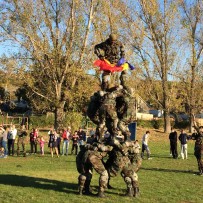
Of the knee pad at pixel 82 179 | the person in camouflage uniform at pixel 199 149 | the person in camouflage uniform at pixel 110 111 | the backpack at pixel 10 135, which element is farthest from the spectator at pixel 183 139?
the knee pad at pixel 82 179

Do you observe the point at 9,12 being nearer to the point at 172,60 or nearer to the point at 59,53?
the point at 59,53

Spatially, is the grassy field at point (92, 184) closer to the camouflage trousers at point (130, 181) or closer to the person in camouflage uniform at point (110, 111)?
the camouflage trousers at point (130, 181)

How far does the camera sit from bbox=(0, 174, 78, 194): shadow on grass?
35.7ft

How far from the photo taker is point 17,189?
10.5m

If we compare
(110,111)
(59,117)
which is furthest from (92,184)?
(59,117)

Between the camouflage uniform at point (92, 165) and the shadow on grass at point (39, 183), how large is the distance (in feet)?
1.84

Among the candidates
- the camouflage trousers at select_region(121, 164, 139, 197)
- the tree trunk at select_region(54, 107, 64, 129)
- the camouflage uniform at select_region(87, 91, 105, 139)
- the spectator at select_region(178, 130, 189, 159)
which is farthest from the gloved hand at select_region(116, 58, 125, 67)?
the tree trunk at select_region(54, 107, 64, 129)

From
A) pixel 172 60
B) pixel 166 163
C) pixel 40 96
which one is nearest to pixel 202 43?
pixel 172 60

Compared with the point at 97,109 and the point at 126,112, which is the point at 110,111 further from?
the point at 97,109

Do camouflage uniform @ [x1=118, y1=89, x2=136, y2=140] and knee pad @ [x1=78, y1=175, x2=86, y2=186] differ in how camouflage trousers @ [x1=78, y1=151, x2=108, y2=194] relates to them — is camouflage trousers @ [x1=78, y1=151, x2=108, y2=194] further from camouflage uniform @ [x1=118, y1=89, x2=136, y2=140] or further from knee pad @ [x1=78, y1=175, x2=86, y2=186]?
camouflage uniform @ [x1=118, y1=89, x2=136, y2=140]

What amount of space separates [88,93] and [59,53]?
477 centimetres

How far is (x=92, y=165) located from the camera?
1012 centimetres

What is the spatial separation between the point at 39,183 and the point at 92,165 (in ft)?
7.81

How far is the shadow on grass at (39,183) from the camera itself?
35.7ft
